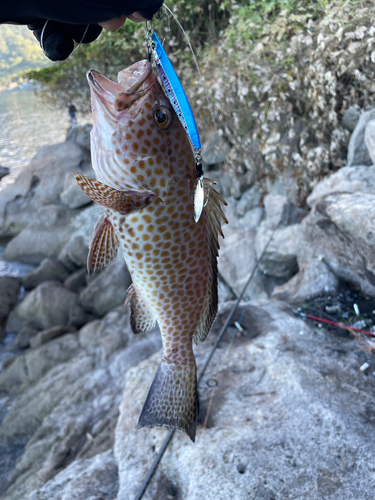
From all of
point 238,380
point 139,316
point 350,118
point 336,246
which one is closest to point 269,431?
point 238,380

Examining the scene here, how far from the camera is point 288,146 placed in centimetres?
574

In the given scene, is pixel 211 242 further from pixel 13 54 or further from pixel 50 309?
pixel 13 54

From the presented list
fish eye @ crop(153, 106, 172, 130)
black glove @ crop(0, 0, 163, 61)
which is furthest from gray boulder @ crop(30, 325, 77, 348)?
fish eye @ crop(153, 106, 172, 130)

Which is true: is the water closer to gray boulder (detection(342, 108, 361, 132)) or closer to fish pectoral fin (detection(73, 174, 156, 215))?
gray boulder (detection(342, 108, 361, 132))

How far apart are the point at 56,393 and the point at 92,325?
1.62 metres

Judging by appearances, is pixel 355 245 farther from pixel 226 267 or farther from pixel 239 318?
pixel 226 267

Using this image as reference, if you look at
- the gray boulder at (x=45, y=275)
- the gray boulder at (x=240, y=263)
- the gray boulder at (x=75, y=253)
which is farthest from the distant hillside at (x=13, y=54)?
the gray boulder at (x=240, y=263)

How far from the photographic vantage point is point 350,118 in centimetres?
486

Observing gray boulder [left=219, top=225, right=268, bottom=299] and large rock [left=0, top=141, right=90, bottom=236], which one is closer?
gray boulder [left=219, top=225, right=268, bottom=299]

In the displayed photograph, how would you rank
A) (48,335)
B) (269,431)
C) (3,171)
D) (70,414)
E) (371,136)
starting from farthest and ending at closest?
(3,171)
(48,335)
(70,414)
(371,136)
(269,431)

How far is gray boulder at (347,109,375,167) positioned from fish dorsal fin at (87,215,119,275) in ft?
12.6

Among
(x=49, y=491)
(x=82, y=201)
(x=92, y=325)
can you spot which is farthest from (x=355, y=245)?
(x=82, y=201)

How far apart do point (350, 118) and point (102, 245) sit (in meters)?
4.53

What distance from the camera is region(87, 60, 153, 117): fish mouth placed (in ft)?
4.62
